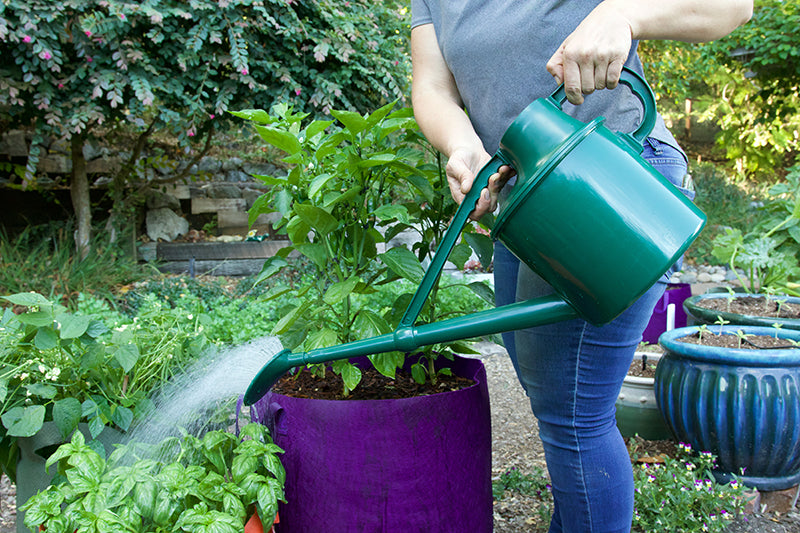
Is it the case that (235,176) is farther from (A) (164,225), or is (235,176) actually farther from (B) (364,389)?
(B) (364,389)

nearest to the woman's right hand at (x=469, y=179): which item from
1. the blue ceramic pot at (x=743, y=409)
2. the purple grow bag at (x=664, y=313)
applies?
the blue ceramic pot at (x=743, y=409)

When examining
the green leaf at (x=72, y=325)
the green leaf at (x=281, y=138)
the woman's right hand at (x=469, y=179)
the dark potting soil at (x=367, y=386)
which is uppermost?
the green leaf at (x=281, y=138)

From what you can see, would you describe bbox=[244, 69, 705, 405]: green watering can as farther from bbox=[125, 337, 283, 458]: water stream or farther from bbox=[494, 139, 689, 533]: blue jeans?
bbox=[125, 337, 283, 458]: water stream

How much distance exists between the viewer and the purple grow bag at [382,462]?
0.98m

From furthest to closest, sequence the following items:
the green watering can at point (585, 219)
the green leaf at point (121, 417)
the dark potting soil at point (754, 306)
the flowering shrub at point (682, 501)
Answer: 1. the dark potting soil at point (754, 306)
2. the flowering shrub at point (682, 501)
3. the green leaf at point (121, 417)
4. the green watering can at point (585, 219)

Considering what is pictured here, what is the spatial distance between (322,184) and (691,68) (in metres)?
7.29

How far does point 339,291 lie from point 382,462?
1.02 ft

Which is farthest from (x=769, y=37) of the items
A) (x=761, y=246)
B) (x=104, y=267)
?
(x=104, y=267)

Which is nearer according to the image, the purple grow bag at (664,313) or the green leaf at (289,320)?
the green leaf at (289,320)

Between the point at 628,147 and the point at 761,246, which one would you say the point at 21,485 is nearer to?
the point at 628,147

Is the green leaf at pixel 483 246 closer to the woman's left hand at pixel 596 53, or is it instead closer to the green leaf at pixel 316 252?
the green leaf at pixel 316 252

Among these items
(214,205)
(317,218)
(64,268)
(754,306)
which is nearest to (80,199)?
(64,268)

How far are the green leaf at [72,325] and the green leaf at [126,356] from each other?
0.09m

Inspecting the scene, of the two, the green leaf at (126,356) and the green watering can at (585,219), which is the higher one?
the green watering can at (585,219)
